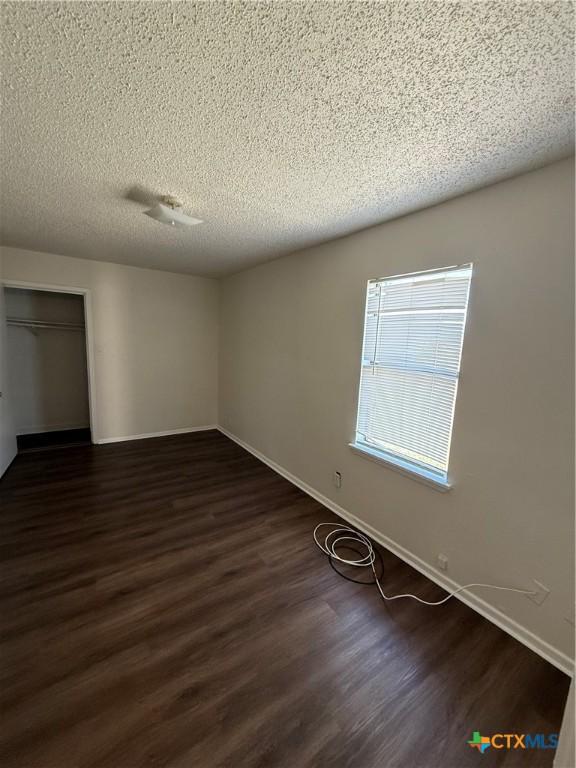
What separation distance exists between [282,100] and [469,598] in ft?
9.29

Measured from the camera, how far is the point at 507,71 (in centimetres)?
100

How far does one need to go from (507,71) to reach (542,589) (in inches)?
91.6

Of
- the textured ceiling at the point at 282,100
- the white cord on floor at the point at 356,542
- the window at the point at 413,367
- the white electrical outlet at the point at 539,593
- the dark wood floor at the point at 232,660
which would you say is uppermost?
the textured ceiling at the point at 282,100

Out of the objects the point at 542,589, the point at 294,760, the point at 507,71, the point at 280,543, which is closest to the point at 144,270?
the point at 280,543

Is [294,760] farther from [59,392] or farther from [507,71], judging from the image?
[59,392]

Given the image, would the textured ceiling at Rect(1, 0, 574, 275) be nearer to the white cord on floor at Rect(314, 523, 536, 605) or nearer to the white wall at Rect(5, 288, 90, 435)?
the white cord on floor at Rect(314, 523, 536, 605)

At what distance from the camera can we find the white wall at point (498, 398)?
4.84 feet

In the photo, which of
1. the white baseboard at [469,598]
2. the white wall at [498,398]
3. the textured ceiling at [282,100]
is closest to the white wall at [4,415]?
the textured ceiling at [282,100]

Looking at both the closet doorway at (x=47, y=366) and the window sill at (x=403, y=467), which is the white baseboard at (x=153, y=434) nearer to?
the closet doorway at (x=47, y=366)

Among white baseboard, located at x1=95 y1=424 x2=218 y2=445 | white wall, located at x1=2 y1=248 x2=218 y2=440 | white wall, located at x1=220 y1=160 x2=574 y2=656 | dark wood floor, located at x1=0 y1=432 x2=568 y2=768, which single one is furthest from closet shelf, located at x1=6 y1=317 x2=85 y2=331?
white wall, located at x1=220 y1=160 x2=574 y2=656

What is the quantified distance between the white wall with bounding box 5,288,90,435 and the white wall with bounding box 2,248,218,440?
0.86m

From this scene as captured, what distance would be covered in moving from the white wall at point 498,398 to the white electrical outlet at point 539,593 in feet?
0.08

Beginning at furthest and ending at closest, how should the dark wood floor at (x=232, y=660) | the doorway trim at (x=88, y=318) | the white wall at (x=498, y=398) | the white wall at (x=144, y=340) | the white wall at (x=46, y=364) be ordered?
the white wall at (x=46, y=364) → the white wall at (x=144, y=340) → the doorway trim at (x=88, y=318) → the white wall at (x=498, y=398) → the dark wood floor at (x=232, y=660)

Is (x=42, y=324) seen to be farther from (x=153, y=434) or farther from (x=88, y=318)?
(x=153, y=434)
